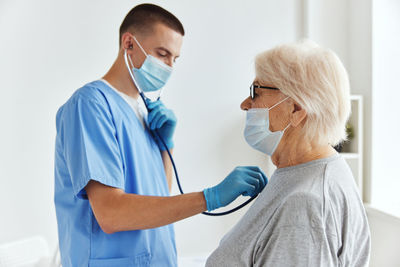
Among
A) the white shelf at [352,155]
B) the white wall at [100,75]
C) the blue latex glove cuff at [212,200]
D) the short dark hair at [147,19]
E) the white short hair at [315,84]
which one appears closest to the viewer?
the white short hair at [315,84]

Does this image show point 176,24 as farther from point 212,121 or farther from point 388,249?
point 388,249

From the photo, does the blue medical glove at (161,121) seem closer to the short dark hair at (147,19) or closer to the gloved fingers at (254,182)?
the short dark hair at (147,19)

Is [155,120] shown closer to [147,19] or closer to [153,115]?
[153,115]

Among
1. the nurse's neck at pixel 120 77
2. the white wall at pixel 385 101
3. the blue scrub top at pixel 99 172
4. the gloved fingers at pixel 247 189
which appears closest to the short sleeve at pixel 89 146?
the blue scrub top at pixel 99 172

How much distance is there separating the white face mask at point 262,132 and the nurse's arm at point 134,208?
9.3 inches

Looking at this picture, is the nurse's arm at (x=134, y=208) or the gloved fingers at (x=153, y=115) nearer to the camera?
the nurse's arm at (x=134, y=208)

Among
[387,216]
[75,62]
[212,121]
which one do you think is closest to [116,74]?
[75,62]

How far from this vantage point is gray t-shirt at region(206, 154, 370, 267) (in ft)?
2.85

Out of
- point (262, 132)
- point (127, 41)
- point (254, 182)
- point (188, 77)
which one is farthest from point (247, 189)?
point (188, 77)

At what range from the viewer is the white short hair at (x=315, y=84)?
3.28ft

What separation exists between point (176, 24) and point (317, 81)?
0.63 m

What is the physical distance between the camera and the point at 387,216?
2.21m

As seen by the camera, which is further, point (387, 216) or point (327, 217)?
point (387, 216)

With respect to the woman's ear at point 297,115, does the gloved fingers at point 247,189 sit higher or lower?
lower
